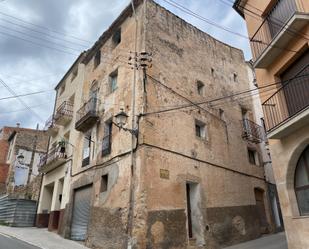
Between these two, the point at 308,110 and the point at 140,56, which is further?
the point at 140,56

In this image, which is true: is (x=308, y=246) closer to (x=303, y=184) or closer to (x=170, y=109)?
(x=303, y=184)

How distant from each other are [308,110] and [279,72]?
227cm

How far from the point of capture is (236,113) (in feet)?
51.0

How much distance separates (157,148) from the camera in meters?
9.75

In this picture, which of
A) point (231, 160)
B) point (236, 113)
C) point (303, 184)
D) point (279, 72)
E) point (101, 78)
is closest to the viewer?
point (303, 184)

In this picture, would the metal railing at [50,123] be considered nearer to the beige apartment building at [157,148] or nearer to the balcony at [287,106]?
the beige apartment building at [157,148]

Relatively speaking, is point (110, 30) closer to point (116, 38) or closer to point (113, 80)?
point (116, 38)

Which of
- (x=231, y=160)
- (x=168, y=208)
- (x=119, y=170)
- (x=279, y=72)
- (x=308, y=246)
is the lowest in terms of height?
(x=308, y=246)

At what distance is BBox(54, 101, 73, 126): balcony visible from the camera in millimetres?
16144

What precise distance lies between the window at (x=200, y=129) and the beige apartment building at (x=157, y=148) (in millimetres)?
52

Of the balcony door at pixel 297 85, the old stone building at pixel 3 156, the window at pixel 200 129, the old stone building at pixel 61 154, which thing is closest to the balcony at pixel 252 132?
the window at pixel 200 129

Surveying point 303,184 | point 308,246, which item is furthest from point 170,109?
point 308,246

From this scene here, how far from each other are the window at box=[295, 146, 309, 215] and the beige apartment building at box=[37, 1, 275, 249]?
397cm

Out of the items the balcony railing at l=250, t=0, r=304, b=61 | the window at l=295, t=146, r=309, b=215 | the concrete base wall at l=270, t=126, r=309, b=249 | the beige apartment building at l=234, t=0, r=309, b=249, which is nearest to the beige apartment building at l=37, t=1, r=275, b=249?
the concrete base wall at l=270, t=126, r=309, b=249
